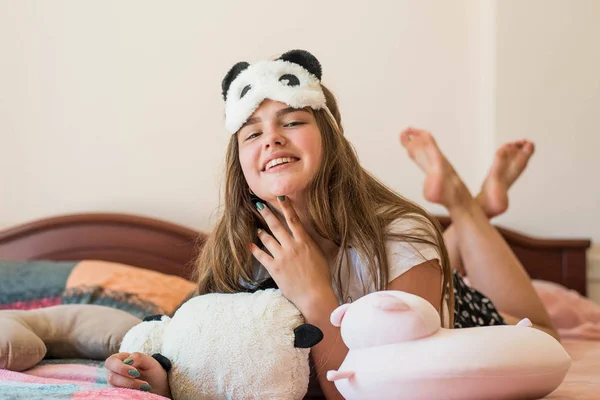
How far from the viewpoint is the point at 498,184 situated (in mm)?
2004

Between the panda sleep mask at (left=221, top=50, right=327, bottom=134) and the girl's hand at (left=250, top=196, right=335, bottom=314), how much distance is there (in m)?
0.18

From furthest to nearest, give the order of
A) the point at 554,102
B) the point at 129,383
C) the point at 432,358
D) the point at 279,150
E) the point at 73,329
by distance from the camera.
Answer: the point at 554,102
the point at 73,329
the point at 279,150
the point at 129,383
the point at 432,358

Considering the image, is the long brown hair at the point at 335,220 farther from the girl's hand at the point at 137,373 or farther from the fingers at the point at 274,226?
the girl's hand at the point at 137,373

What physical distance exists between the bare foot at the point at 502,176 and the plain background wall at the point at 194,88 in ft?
1.27

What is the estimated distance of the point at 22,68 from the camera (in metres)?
2.49

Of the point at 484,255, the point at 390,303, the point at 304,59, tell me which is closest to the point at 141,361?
the point at 390,303

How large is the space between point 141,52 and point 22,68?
0.44 m

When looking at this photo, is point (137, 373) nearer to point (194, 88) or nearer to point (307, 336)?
point (307, 336)

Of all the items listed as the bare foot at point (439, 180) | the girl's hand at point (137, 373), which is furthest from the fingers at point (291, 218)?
the bare foot at point (439, 180)

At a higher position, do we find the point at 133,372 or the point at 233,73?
the point at 233,73

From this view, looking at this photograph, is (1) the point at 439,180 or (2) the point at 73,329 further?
(1) the point at 439,180

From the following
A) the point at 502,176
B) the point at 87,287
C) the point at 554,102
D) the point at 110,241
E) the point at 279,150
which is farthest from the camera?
the point at 554,102

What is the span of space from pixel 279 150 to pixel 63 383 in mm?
537

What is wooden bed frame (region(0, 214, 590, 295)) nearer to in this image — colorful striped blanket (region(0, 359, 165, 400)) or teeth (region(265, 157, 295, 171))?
colorful striped blanket (region(0, 359, 165, 400))
